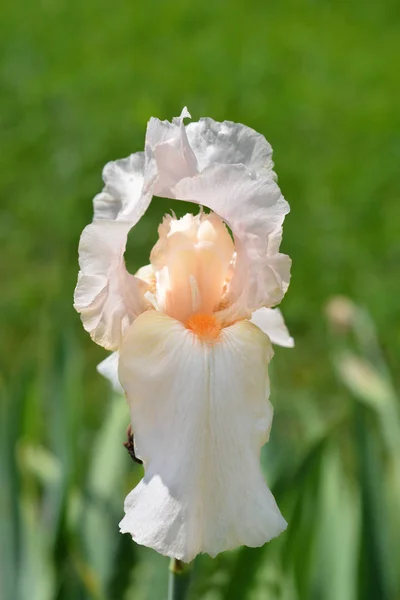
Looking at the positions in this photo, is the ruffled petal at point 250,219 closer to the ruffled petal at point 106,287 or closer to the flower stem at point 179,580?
the ruffled petal at point 106,287

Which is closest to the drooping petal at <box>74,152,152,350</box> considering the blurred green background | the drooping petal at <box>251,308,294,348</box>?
the drooping petal at <box>251,308,294,348</box>

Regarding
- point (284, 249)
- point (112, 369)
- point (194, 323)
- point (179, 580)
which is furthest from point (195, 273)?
point (284, 249)

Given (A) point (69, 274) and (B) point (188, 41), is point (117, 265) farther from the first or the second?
(B) point (188, 41)

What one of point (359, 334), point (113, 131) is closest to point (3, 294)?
point (113, 131)

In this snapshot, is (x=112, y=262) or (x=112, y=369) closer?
(x=112, y=262)

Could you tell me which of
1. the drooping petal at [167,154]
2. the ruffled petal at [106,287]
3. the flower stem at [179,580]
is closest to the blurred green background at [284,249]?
the flower stem at [179,580]

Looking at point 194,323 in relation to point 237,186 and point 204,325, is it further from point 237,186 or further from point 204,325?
point 237,186

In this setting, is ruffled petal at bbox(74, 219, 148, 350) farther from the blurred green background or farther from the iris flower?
the blurred green background
